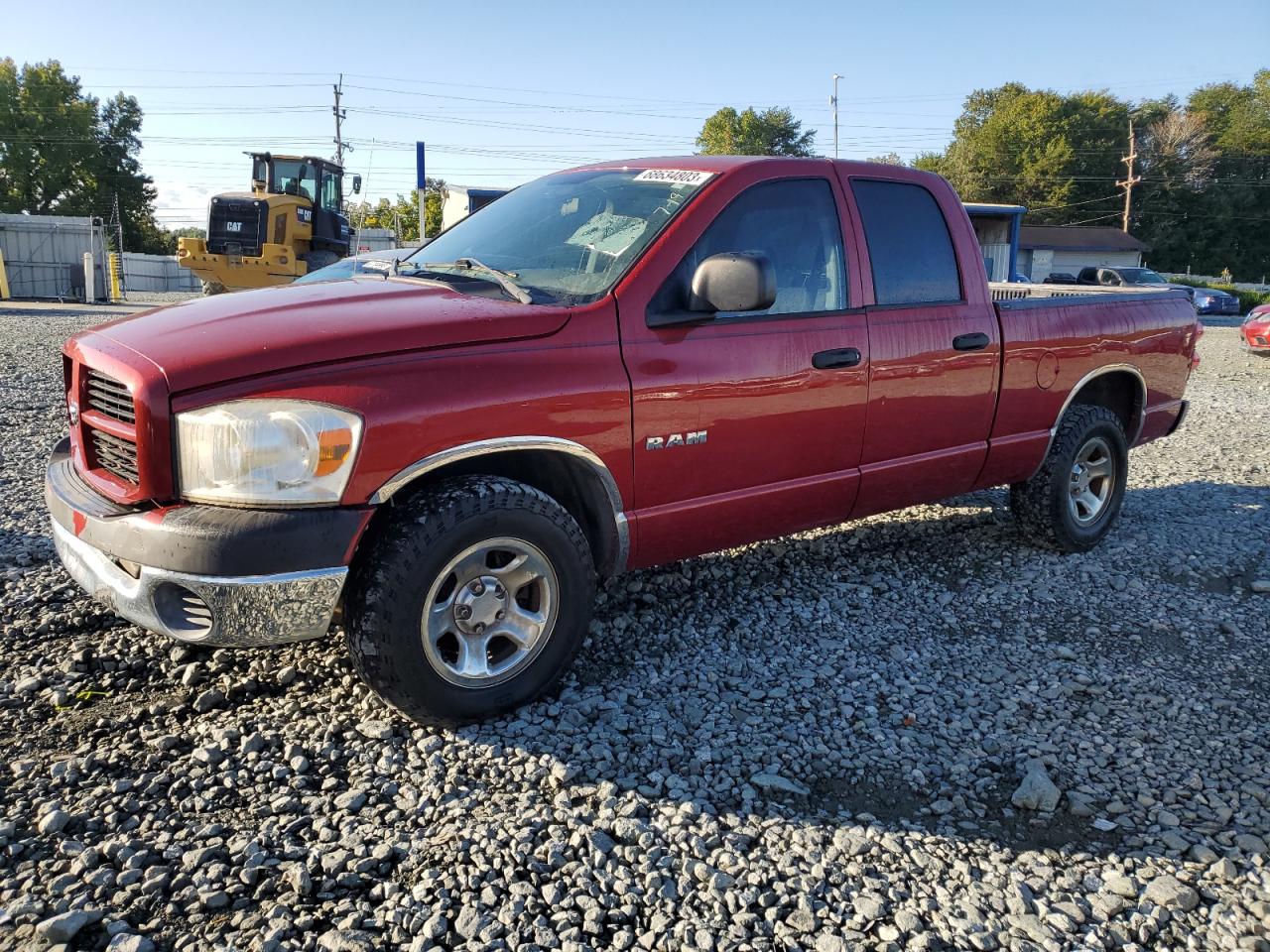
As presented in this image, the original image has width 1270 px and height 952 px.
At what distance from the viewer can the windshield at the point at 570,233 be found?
3547mm

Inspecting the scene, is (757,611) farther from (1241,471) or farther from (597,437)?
(1241,471)

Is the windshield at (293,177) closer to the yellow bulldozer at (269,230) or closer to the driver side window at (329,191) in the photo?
the yellow bulldozer at (269,230)

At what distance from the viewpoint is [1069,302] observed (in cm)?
500

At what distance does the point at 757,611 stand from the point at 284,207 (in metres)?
20.2

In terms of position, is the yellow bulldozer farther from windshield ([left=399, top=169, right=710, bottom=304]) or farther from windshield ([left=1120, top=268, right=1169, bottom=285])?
windshield ([left=1120, top=268, right=1169, bottom=285])

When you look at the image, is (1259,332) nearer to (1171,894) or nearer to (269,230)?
(1171,894)

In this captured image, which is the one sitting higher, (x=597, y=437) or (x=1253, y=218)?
(x=1253, y=218)

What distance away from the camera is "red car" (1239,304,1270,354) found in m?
15.2

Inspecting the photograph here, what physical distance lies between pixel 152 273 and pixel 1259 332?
138ft

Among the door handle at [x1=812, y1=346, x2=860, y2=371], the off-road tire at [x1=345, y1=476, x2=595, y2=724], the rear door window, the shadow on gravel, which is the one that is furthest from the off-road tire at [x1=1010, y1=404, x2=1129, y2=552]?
the off-road tire at [x1=345, y1=476, x2=595, y2=724]

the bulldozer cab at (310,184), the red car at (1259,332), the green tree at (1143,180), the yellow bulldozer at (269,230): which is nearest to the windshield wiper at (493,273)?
the red car at (1259,332)

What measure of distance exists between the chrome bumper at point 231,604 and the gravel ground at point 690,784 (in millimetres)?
437

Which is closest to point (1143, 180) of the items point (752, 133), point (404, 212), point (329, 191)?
point (752, 133)

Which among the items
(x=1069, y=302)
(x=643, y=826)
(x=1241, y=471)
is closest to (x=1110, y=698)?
(x=643, y=826)
